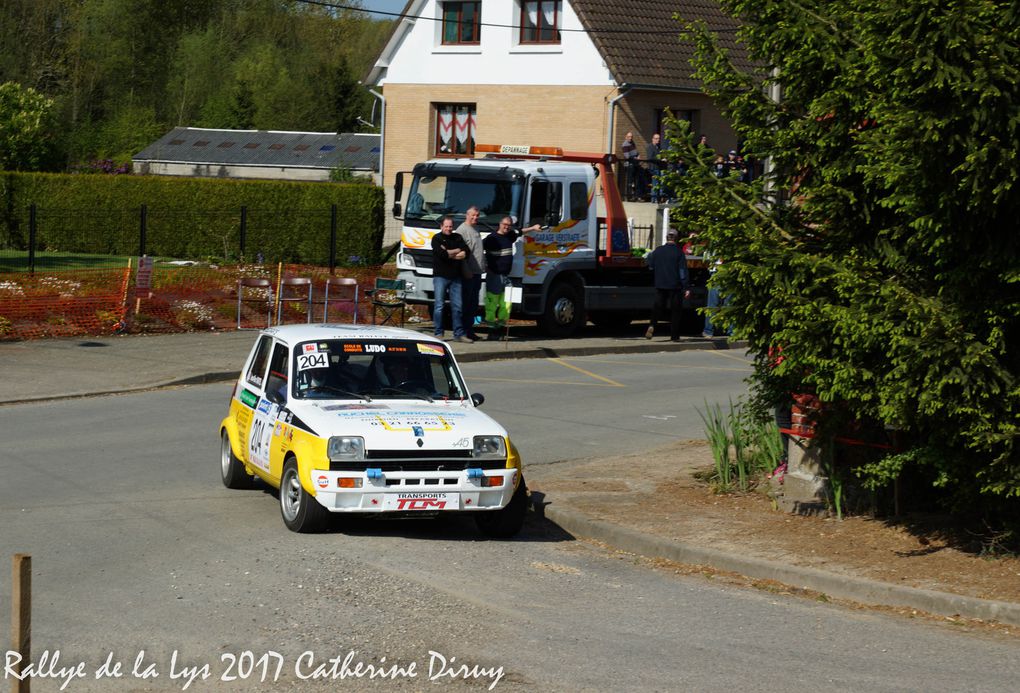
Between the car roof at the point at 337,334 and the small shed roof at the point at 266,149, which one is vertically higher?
the small shed roof at the point at 266,149

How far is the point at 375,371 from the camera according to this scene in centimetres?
1141

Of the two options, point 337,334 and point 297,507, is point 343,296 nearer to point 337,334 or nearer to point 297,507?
point 337,334

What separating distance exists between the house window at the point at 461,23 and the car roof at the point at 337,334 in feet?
104

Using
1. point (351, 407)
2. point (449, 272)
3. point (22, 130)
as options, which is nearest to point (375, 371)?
point (351, 407)

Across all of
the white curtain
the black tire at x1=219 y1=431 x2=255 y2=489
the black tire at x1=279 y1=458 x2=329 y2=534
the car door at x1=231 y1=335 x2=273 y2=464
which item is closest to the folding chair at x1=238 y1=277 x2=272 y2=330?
the black tire at x1=219 y1=431 x2=255 y2=489

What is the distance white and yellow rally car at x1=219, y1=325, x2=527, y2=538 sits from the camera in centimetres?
1011

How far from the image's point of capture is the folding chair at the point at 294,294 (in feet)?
81.7

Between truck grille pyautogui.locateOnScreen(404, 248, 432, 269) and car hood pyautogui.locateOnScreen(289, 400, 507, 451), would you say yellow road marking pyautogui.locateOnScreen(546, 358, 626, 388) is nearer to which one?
truck grille pyautogui.locateOnScreen(404, 248, 432, 269)

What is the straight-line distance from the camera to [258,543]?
33.1ft

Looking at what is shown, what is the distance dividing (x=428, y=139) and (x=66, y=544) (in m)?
34.6

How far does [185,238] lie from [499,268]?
64.0ft

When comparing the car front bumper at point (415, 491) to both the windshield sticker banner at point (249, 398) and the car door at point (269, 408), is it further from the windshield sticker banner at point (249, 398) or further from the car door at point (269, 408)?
the windshield sticker banner at point (249, 398)

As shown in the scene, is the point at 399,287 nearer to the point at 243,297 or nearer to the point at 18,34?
the point at 243,297

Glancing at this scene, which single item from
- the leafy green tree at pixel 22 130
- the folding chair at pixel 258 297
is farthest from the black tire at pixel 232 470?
the leafy green tree at pixel 22 130
